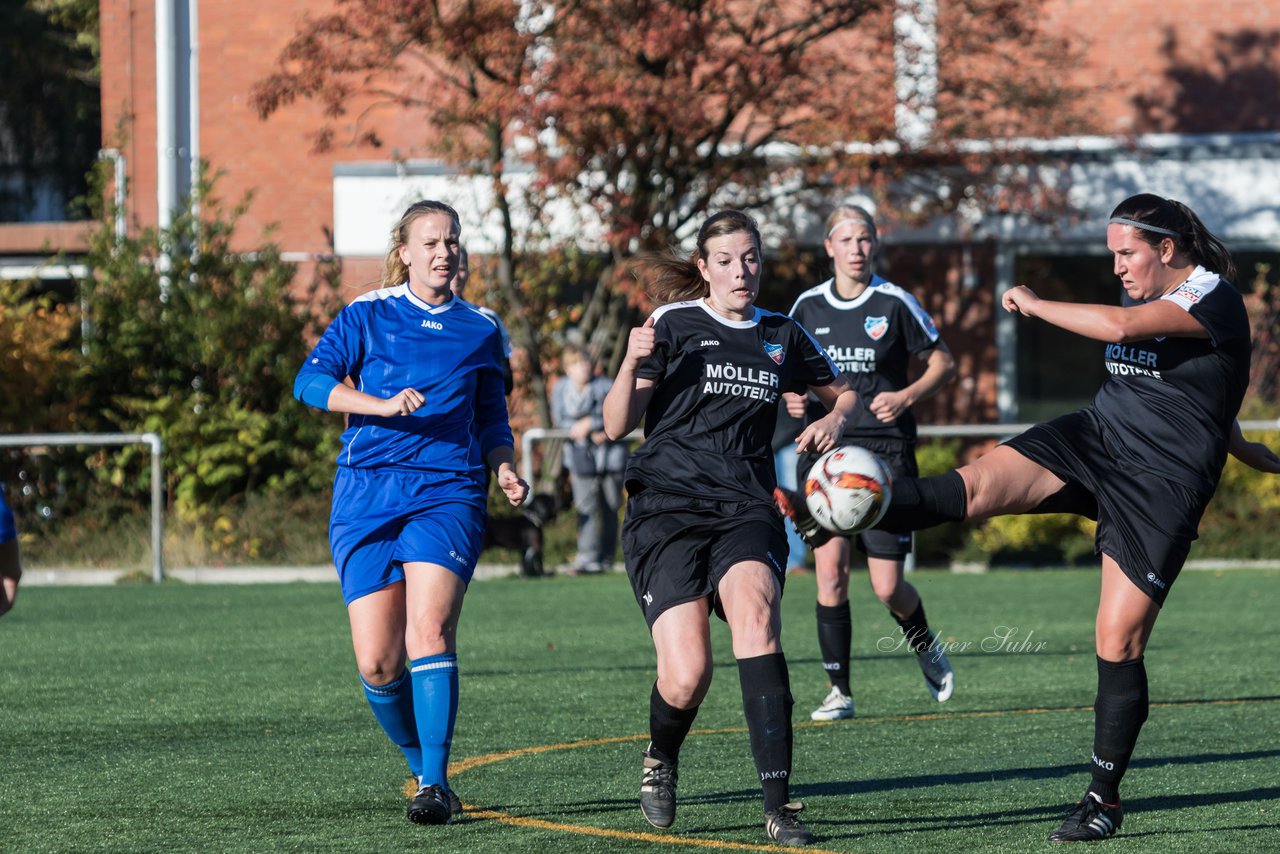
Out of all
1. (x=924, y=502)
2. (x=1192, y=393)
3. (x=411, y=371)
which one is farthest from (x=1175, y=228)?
(x=411, y=371)

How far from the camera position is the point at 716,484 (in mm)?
5465

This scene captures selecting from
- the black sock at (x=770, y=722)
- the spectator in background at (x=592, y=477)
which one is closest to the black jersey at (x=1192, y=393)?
the black sock at (x=770, y=722)

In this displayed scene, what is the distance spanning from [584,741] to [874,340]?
228 centimetres

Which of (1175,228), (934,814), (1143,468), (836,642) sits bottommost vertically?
(934,814)

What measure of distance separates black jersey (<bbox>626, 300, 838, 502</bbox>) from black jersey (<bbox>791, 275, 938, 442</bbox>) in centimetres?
238

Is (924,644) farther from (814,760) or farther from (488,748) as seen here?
(488,748)

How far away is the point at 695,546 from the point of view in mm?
5391

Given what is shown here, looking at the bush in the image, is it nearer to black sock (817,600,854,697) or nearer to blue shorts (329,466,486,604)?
black sock (817,600,854,697)

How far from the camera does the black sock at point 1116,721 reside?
5238mm

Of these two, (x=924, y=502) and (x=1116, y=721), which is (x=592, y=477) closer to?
(x=924, y=502)

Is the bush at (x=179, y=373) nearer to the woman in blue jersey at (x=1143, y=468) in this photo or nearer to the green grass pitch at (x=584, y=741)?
the green grass pitch at (x=584, y=741)

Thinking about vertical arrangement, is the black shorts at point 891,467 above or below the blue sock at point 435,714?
above

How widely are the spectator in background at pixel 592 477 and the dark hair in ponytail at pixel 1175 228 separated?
10.4 meters

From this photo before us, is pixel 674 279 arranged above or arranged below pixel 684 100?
below
